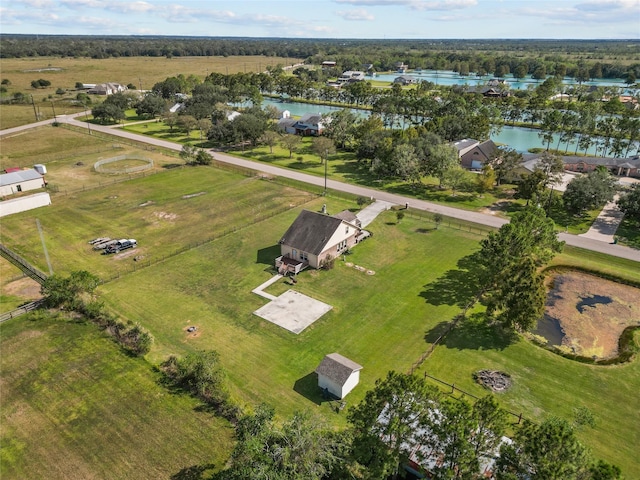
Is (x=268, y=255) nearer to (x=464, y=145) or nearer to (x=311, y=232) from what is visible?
(x=311, y=232)

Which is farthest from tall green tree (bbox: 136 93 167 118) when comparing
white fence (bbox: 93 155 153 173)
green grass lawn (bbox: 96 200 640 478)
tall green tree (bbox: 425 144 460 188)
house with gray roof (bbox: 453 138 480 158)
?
green grass lawn (bbox: 96 200 640 478)

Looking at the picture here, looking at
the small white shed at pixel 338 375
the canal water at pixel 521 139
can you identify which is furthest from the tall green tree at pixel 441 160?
the small white shed at pixel 338 375

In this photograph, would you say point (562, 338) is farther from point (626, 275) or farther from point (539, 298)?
point (626, 275)

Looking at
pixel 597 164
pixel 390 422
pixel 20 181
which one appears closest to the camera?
pixel 390 422

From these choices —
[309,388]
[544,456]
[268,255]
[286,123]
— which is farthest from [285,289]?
[286,123]

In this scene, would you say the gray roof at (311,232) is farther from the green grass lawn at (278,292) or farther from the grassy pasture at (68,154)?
the grassy pasture at (68,154)
